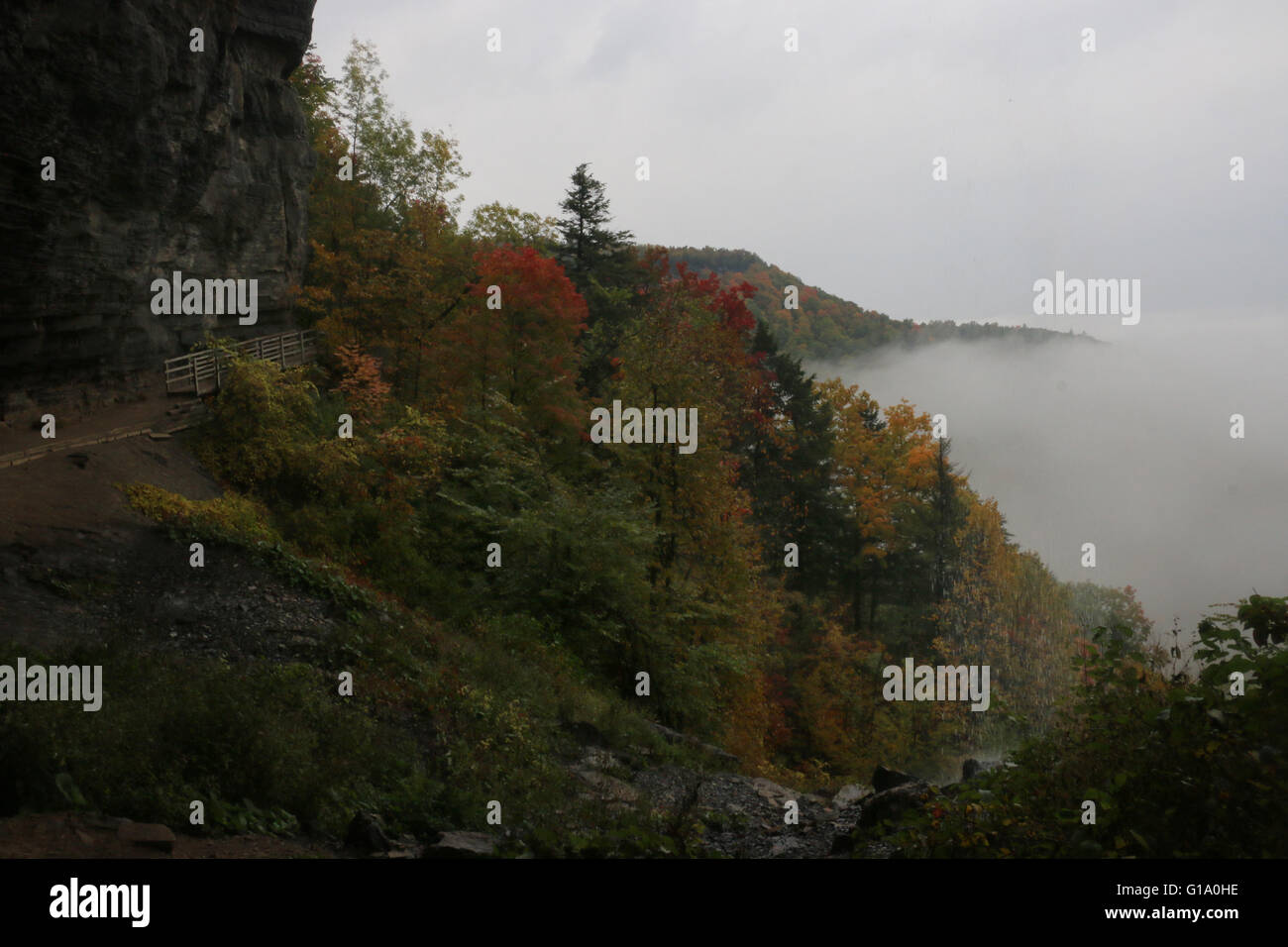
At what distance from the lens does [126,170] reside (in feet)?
59.4

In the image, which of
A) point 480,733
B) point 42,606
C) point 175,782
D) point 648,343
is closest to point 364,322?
point 648,343

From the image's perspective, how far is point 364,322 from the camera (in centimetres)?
2583

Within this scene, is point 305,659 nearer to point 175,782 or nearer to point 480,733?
point 480,733

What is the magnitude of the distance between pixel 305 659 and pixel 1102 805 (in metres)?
11.1

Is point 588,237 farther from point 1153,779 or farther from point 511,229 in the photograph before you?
point 1153,779

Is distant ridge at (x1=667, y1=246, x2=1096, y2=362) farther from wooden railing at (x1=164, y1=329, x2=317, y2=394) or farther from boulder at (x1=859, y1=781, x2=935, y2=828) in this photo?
boulder at (x1=859, y1=781, x2=935, y2=828)

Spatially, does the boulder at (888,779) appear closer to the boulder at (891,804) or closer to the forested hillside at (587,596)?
the forested hillside at (587,596)

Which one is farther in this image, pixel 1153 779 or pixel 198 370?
pixel 198 370

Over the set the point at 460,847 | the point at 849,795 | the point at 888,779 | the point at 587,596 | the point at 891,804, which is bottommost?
the point at 849,795

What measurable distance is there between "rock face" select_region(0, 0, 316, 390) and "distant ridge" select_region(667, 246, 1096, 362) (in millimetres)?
47509

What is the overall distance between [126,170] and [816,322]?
261ft

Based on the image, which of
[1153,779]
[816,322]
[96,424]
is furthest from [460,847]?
[816,322]
